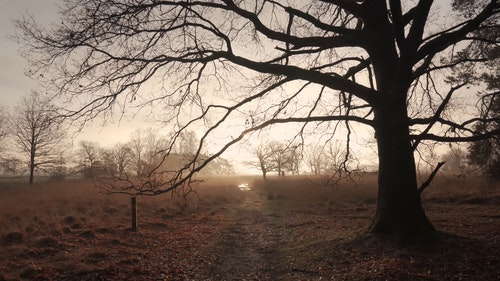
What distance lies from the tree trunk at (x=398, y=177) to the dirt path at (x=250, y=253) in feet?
8.34

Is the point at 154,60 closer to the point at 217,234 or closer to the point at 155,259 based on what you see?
the point at 155,259

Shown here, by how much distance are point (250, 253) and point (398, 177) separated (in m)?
3.95

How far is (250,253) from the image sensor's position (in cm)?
834

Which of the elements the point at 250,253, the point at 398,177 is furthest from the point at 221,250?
the point at 398,177

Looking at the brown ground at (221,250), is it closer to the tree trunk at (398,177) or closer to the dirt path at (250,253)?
the dirt path at (250,253)

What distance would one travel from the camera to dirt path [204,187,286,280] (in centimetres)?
654

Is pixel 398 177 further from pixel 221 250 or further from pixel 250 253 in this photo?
pixel 221 250

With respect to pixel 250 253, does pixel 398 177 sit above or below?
above

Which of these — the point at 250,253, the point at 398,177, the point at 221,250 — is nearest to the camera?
the point at 398,177

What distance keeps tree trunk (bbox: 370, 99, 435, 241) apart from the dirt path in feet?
8.34

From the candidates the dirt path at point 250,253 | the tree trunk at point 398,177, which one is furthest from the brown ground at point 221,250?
the tree trunk at point 398,177

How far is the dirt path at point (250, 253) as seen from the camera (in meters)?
6.54

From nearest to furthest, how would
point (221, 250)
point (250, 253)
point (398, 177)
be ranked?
point (398, 177)
point (250, 253)
point (221, 250)

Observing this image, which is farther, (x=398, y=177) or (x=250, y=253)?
(x=250, y=253)
